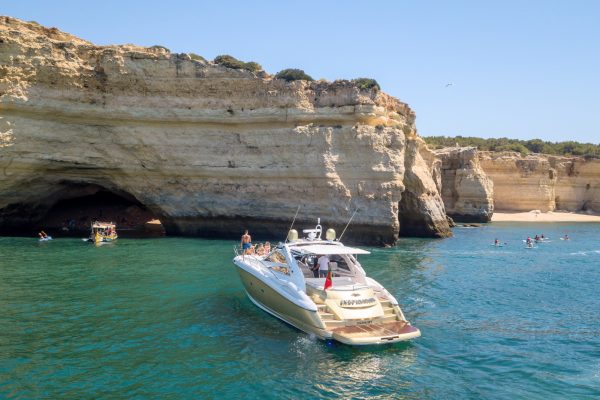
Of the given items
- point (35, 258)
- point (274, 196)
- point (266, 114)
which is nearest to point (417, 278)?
point (274, 196)

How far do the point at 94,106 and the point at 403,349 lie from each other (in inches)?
Result: 945

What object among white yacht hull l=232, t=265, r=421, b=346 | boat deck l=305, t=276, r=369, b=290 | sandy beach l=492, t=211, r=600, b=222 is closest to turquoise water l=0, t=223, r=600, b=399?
white yacht hull l=232, t=265, r=421, b=346

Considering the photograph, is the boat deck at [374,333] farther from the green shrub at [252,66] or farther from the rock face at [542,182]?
the rock face at [542,182]

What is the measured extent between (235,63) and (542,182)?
44.0 meters

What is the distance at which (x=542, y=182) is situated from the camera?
5869cm

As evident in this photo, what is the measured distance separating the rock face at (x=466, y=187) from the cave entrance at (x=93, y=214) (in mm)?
30732

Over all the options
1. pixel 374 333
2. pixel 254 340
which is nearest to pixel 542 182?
pixel 374 333

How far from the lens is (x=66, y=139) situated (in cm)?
2777

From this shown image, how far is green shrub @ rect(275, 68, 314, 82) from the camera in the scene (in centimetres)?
3128

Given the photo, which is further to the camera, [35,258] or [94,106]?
[94,106]

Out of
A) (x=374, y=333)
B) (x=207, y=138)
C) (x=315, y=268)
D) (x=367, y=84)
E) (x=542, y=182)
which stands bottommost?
(x=374, y=333)

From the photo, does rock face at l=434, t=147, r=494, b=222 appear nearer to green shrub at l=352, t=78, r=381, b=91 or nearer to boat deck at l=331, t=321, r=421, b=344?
green shrub at l=352, t=78, r=381, b=91

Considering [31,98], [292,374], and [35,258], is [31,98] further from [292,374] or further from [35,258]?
[292,374]

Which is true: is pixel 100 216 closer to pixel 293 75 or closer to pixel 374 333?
pixel 293 75
